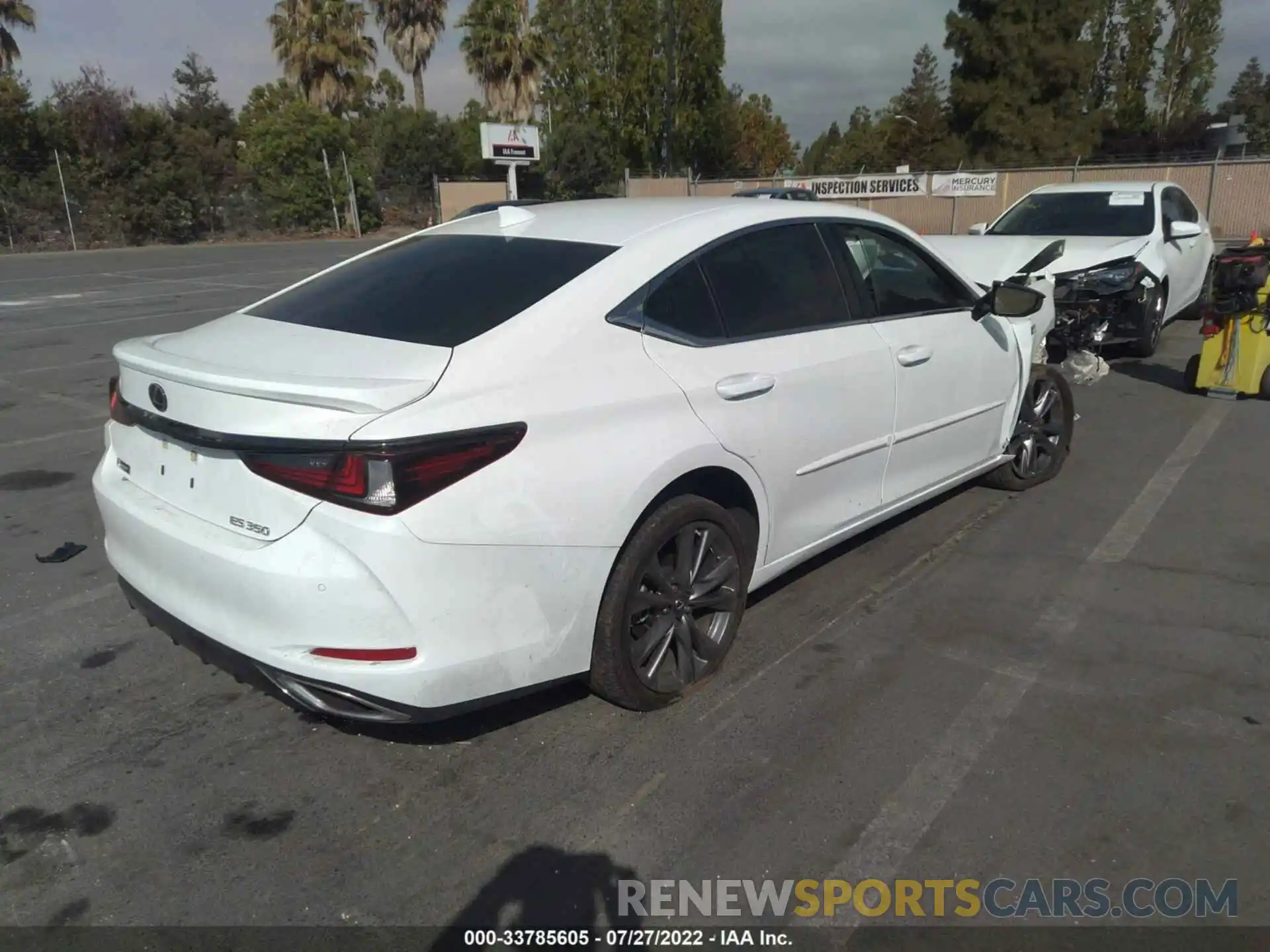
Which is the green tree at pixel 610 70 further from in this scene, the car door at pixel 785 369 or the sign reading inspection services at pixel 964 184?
the car door at pixel 785 369

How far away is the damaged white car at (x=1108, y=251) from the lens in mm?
9031

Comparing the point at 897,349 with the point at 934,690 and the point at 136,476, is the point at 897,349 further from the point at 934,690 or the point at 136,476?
the point at 136,476

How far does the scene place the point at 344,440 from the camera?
2.50m

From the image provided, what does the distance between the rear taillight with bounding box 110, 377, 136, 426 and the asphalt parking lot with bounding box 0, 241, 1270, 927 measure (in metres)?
1.02

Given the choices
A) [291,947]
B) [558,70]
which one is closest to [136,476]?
[291,947]

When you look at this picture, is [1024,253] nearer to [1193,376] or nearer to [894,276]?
[1193,376]

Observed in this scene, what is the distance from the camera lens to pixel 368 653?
2602 millimetres

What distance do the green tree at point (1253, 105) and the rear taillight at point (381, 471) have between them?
61490mm

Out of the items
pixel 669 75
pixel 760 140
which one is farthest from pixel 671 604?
pixel 760 140

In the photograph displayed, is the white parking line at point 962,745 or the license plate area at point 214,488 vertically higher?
the license plate area at point 214,488

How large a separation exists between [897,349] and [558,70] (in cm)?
4484

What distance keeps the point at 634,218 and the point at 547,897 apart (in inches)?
93.7

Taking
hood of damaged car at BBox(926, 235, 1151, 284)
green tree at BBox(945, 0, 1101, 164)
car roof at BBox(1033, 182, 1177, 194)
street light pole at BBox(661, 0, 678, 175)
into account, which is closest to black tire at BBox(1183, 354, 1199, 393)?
hood of damaged car at BBox(926, 235, 1151, 284)

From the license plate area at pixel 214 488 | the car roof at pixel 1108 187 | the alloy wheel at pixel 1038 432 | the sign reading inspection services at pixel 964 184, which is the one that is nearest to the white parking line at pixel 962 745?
the alloy wheel at pixel 1038 432
